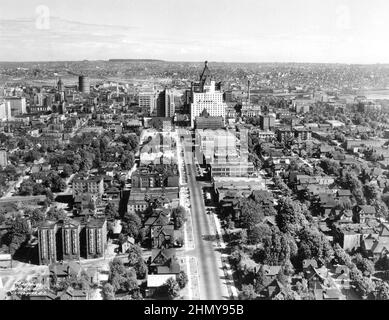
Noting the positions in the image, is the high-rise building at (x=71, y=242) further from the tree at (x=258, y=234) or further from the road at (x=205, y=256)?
the tree at (x=258, y=234)

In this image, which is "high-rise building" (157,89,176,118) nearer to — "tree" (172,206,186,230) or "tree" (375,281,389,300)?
"tree" (172,206,186,230)

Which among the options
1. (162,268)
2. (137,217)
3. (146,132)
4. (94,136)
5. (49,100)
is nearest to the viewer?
(162,268)

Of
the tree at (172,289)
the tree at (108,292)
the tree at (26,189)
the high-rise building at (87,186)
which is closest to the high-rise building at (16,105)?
the tree at (26,189)

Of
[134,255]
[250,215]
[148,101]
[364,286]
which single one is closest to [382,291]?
[364,286]

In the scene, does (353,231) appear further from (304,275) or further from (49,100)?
(49,100)

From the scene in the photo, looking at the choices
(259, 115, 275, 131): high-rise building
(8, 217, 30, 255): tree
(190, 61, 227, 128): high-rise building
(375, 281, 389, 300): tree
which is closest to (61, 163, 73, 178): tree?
(8, 217, 30, 255): tree
